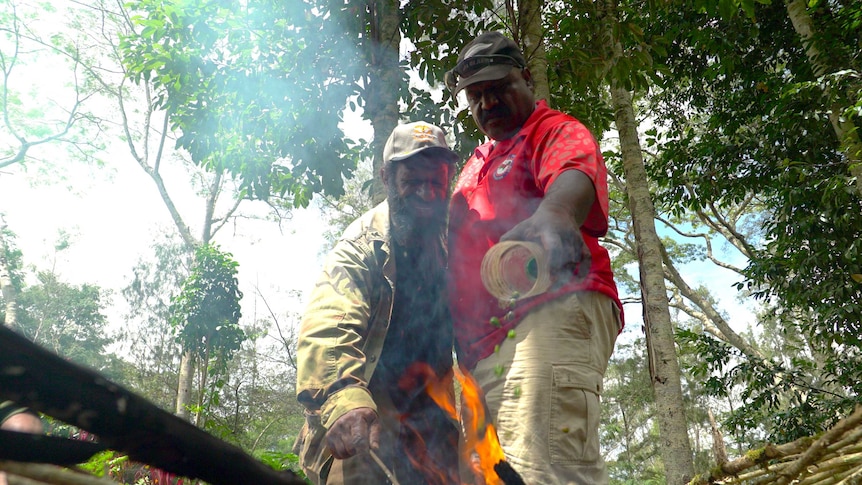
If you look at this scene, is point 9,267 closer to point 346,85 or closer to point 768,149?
point 346,85

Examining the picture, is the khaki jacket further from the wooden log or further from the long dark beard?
the wooden log

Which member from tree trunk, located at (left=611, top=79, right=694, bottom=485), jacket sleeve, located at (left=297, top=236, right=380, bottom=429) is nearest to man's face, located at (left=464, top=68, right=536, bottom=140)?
jacket sleeve, located at (left=297, top=236, right=380, bottom=429)

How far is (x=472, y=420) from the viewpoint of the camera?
94.9 inches

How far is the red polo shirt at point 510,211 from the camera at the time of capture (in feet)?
7.31

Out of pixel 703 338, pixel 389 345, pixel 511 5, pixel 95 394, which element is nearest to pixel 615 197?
pixel 703 338

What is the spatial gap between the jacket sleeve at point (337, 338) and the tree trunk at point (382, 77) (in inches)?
67.3

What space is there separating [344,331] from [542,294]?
74 cm

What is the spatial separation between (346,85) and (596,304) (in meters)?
3.52

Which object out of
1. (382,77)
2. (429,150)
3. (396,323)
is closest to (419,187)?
(429,150)

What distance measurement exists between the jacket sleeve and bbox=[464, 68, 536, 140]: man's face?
805 millimetres

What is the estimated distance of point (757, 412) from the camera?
382 inches

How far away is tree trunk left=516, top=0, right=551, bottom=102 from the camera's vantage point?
466 cm

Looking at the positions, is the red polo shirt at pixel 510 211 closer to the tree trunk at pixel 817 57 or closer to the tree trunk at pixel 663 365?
the tree trunk at pixel 663 365

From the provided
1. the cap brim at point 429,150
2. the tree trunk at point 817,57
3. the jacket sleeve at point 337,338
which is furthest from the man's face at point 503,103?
the tree trunk at point 817,57
